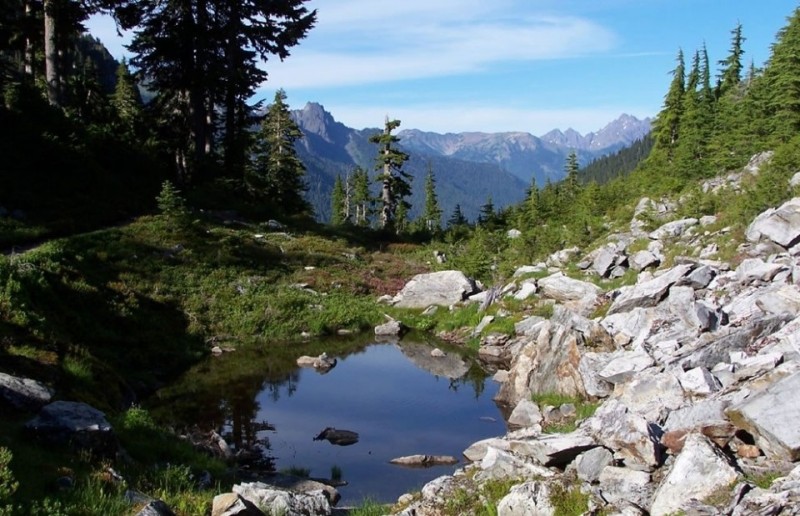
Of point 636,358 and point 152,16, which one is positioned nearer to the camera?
point 636,358

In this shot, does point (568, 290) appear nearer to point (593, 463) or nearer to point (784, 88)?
point (593, 463)

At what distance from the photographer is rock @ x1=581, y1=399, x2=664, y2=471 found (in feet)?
31.8

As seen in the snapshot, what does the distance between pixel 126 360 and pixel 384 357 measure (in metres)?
9.87

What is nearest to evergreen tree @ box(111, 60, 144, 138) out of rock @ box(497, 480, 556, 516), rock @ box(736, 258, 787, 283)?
rock @ box(736, 258, 787, 283)

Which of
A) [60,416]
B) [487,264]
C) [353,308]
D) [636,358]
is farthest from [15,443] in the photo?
[487,264]

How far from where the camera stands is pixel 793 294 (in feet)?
45.3

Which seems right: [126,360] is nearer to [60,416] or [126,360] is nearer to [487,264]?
[60,416]

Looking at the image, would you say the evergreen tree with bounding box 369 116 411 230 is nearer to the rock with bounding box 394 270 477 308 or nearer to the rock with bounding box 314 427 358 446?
the rock with bounding box 394 270 477 308

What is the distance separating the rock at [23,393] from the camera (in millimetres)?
11758

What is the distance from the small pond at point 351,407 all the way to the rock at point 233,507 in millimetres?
3381

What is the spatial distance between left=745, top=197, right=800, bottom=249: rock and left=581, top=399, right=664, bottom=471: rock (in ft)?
35.2

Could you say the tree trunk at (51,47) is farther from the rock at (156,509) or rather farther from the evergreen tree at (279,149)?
the rock at (156,509)

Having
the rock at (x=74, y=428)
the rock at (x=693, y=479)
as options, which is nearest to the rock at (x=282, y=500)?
the rock at (x=74, y=428)

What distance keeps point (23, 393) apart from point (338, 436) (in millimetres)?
7677
